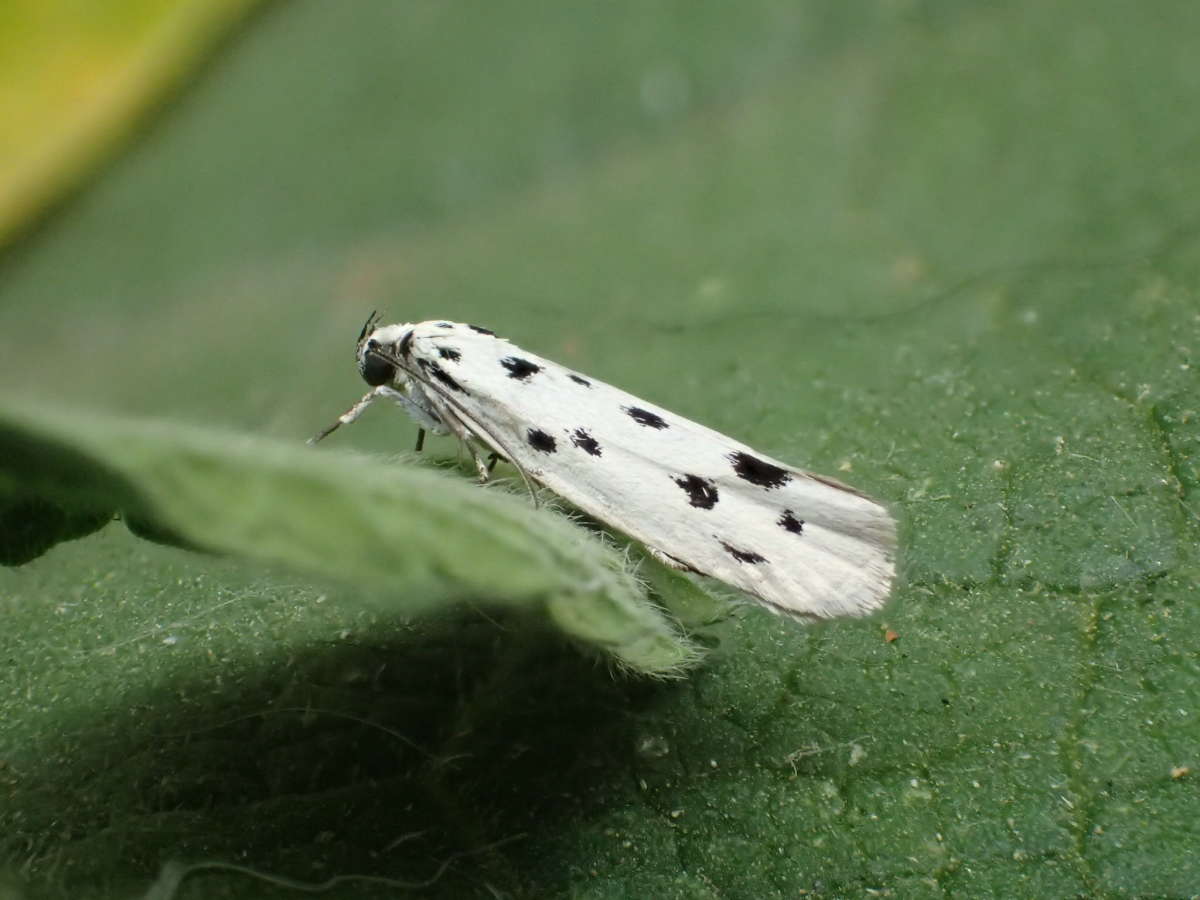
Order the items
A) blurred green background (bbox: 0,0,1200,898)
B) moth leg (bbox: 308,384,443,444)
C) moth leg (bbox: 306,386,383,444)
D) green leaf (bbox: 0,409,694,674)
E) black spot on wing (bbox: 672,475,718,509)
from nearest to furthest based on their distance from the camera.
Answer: green leaf (bbox: 0,409,694,674) < blurred green background (bbox: 0,0,1200,898) < black spot on wing (bbox: 672,475,718,509) < moth leg (bbox: 308,384,443,444) < moth leg (bbox: 306,386,383,444)

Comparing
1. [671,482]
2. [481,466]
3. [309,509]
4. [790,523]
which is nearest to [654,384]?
[481,466]

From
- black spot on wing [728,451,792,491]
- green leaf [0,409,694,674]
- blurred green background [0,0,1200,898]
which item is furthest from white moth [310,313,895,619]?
green leaf [0,409,694,674]

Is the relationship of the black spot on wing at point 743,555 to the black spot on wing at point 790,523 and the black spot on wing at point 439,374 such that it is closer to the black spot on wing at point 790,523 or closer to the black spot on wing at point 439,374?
the black spot on wing at point 790,523

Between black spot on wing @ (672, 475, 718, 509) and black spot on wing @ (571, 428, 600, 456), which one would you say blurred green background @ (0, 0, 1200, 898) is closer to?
→ black spot on wing @ (672, 475, 718, 509)

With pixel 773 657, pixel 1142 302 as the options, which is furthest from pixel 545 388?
pixel 1142 302

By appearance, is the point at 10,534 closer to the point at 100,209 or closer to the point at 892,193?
the point at 892,193
